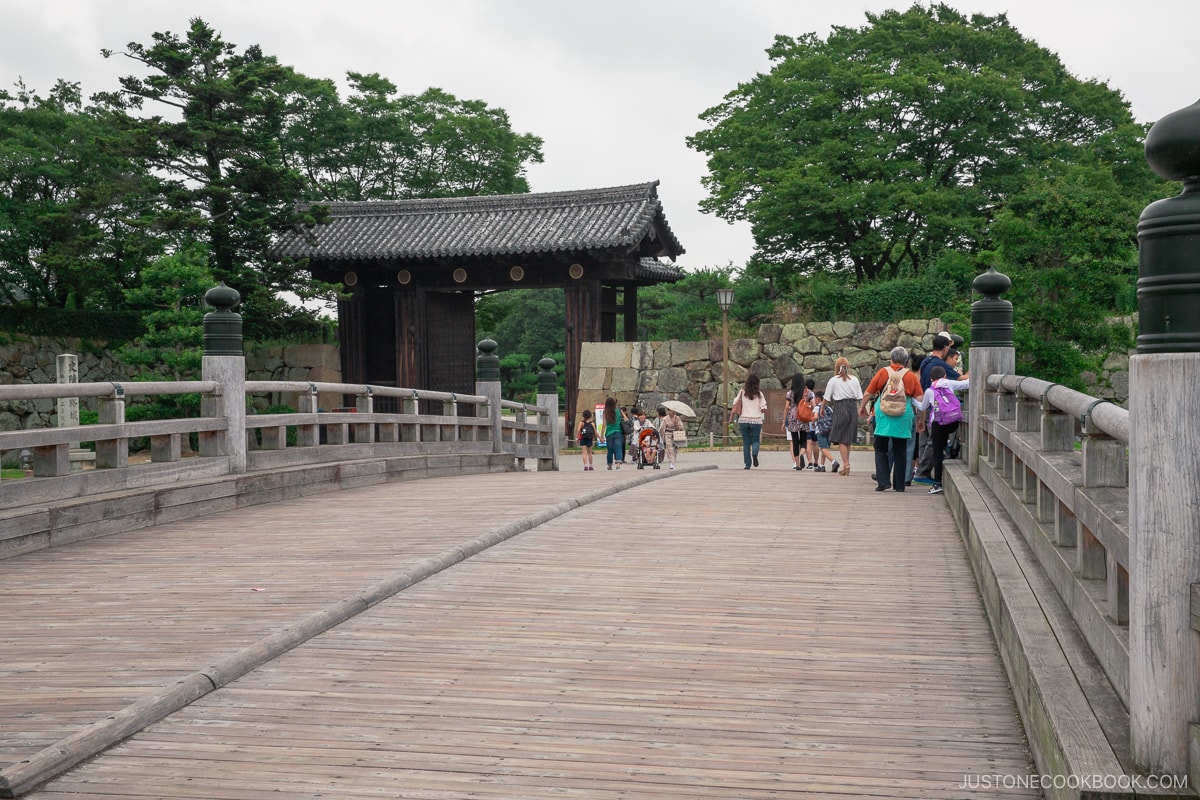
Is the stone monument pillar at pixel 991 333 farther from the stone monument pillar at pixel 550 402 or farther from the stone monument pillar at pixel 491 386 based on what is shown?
the stone monument pillar at pixel 550 402

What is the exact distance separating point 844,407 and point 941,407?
11.3 ft

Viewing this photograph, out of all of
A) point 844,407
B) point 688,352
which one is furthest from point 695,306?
point 844,407

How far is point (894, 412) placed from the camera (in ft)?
36.8

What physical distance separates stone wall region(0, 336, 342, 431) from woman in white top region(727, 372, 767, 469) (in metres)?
15.0

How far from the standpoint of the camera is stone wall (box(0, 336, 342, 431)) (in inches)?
1072

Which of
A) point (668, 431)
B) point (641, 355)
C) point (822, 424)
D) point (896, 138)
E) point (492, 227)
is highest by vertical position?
point (896, 138)

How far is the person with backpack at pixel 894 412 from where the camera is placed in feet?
36.8

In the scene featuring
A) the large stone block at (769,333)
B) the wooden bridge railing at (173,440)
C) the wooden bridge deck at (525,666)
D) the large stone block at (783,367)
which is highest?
the large stone block at (769,333)

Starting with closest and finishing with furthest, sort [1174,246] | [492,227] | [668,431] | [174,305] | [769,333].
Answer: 1. [1174,246]
2. [668,431]
3. [174,305]
4. [769,333]
5. [492,227]

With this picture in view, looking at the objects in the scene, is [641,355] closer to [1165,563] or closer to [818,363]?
[818,363]

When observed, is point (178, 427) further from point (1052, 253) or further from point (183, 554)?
→ point (1052, 253)

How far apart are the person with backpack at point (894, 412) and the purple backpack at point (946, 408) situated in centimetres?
29

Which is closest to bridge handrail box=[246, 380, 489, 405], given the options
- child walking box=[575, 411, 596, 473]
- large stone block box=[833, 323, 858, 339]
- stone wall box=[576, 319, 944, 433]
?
child walking box=[575, 411, 596, 473]

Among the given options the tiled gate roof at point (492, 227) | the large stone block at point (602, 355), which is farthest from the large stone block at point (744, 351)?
the tiled gate roof at point (492, 227)
